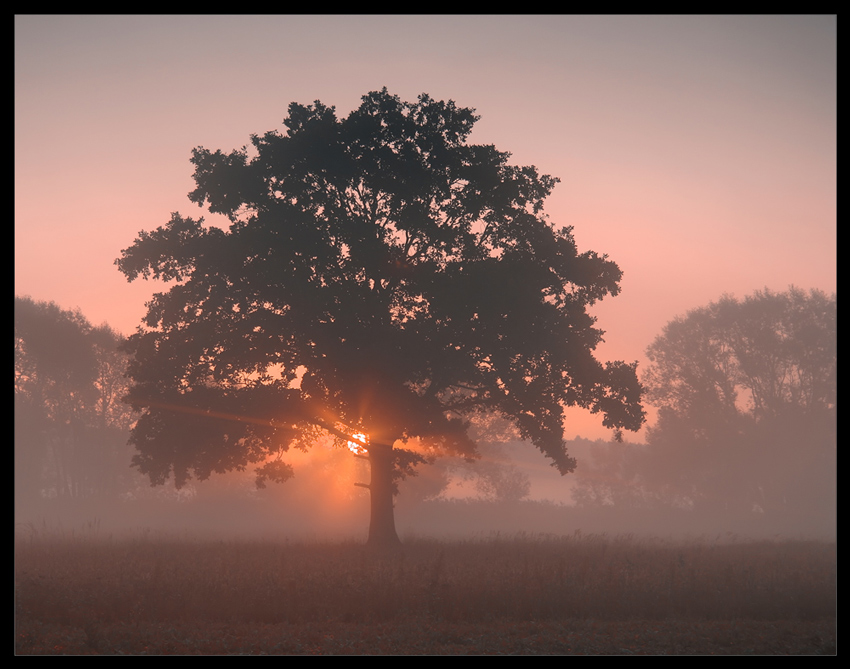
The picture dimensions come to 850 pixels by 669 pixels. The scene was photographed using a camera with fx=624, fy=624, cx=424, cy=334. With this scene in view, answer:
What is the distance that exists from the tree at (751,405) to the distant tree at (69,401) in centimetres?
5101

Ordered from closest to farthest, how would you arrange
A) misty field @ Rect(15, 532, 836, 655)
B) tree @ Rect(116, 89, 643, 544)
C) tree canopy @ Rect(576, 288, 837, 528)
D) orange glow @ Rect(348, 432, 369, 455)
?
misty field @ Rect(15, 532, 836, 655)
tree @ Rect(116, 89, 643, 544)
orange glow @ Rect(348, 432, 369, 455)
tree canopy @ Rect(576, 288, 837, 528)

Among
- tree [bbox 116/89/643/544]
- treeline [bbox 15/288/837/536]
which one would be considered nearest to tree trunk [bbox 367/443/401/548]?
Result: tree [bbox 116/89/643/544]

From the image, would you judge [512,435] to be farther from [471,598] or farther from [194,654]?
[194,654]

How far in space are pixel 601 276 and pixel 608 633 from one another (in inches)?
537

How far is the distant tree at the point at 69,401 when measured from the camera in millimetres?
56312

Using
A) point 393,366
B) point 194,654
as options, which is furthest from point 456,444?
point 194,654

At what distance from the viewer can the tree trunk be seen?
22984 millimetres

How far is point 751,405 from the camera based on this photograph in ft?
187

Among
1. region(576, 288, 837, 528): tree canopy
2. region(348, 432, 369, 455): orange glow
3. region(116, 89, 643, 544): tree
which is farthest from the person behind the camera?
region(576, 288, 837, 528): tree canopy

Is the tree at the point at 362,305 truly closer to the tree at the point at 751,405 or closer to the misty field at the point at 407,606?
the misty field at the point at 407,606

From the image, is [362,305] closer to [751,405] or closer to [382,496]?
[382,496]

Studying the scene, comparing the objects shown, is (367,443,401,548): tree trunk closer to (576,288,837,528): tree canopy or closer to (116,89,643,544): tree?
(116,89,643,544): tree

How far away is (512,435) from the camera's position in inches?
2210

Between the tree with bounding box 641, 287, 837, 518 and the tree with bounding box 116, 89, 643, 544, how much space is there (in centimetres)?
3972
